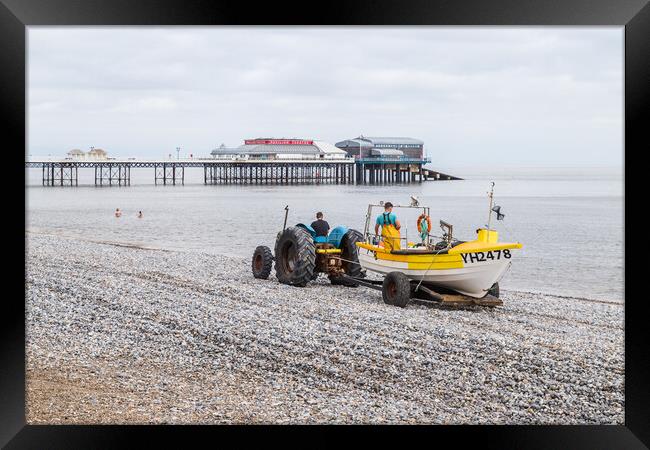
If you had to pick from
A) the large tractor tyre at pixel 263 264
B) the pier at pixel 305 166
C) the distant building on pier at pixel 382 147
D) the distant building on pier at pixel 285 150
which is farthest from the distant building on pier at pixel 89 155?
the large tractor tyre at pixel 263 264

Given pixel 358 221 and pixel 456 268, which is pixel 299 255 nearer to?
pixel 456 268

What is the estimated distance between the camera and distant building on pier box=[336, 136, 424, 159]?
3024 inches

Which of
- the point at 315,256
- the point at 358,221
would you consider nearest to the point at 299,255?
the point at 315,256

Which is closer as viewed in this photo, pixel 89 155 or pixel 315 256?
pixel 315 256

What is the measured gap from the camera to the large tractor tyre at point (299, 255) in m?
11.9

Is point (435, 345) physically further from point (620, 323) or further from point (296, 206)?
point (296, 206)

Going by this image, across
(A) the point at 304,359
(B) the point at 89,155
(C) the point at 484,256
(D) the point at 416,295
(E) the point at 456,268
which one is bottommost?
(A) the point at 304,359

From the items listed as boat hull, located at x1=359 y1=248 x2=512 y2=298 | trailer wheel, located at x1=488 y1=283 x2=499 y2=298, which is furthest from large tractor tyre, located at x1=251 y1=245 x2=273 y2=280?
trailer wheel, located at x1=488 y1=283 x2=499 y2=298

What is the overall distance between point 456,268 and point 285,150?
67231 millimetres

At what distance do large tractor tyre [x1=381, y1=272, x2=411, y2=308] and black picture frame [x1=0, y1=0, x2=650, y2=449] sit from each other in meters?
5.59

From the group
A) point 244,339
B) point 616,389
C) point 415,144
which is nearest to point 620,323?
point 616,389

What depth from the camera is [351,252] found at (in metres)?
12.4

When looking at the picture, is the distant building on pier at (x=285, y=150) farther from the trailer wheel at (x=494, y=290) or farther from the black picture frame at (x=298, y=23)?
the black picture frame at (x=298, y=23)

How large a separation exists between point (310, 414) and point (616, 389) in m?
2.68
